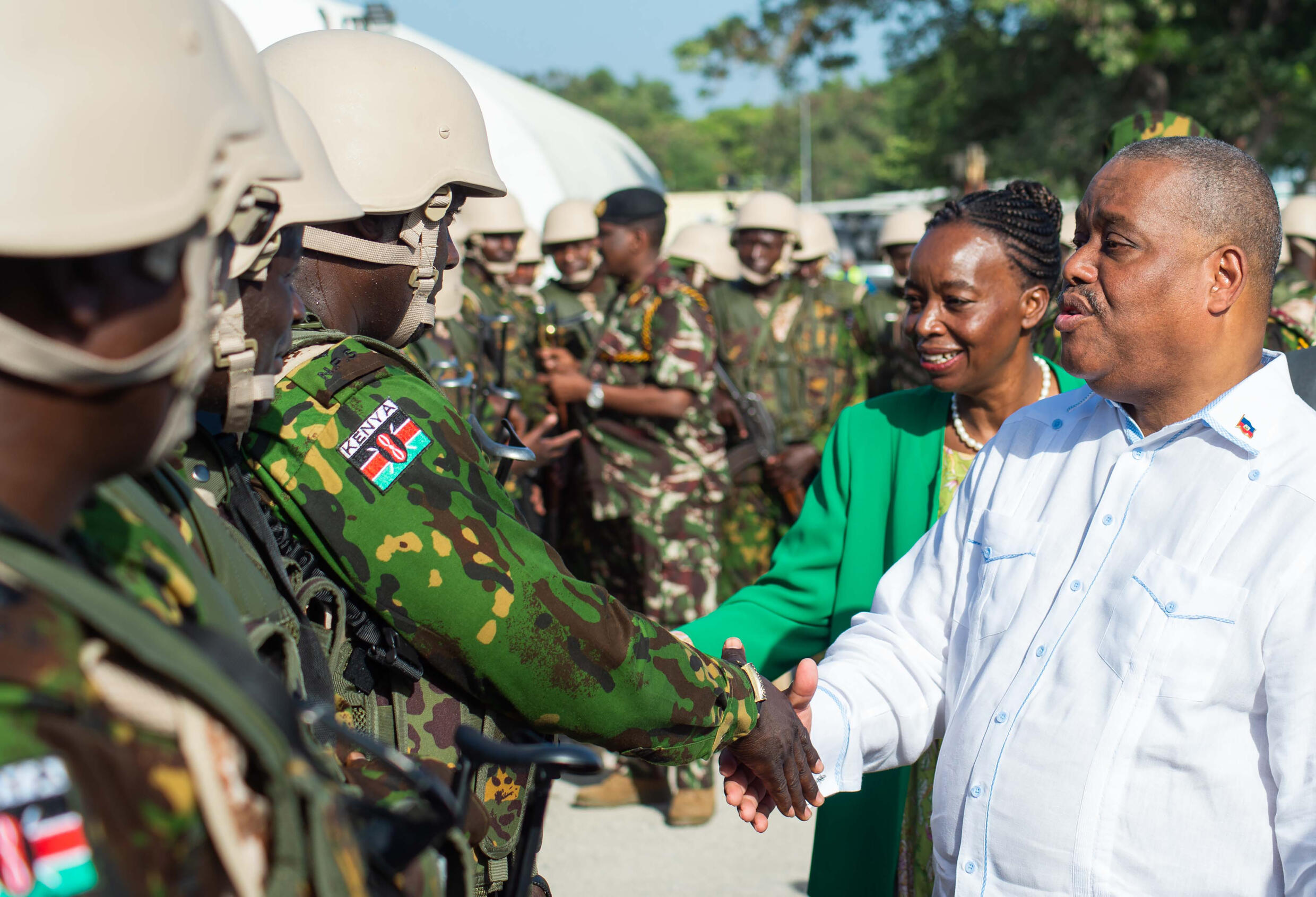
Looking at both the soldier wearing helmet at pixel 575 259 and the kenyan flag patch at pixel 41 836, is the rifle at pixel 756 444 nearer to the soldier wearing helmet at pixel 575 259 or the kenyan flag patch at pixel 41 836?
the soldier wearing helmet at pixel 575 259

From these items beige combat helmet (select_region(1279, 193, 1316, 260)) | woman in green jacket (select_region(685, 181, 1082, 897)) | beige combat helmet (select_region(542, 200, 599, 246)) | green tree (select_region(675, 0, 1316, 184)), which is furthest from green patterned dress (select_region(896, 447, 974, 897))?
green tree (select_region(675, 0, 1316, 184))

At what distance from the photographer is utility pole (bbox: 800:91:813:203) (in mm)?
54062

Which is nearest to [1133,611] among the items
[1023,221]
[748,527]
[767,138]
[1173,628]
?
[1173,628]

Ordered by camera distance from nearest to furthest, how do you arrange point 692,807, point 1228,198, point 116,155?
point 116,155 < point 1228,198 < point 692,807

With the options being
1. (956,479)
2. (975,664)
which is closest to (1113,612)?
(975,664)

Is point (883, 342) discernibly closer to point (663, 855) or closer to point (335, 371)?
point (663, 855)

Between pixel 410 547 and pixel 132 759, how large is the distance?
96 cm

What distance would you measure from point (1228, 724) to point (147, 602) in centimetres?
165

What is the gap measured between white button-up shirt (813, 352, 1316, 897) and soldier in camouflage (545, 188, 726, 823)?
3.92 m

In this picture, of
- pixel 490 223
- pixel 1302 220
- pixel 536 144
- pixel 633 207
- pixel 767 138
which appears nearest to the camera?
pixel 633 207

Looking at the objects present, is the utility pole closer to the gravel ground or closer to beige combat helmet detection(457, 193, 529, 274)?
beige combat helmet detection(457, 193, 529, 274)

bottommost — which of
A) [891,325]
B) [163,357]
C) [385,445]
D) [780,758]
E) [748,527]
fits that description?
[748,527]

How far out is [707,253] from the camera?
1110 cm

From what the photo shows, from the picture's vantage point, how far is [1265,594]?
1834mm
